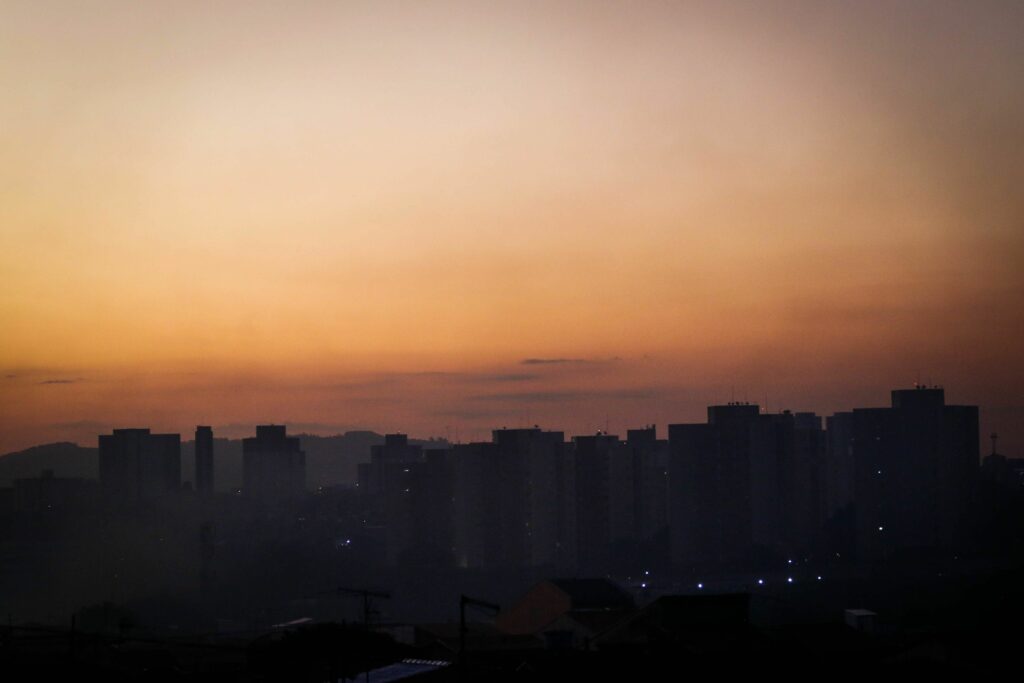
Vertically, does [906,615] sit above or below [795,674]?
below

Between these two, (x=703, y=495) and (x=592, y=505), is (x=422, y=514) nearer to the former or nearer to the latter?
(x=592, y=505)

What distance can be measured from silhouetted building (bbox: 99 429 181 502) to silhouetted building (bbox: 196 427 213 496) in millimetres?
4100

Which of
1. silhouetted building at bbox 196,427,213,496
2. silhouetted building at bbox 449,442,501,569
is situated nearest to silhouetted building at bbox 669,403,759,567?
silhouetted building at bbox 449,442,501,569

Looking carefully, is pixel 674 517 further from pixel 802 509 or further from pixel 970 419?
pixel 970 419

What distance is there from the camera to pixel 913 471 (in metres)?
66.4

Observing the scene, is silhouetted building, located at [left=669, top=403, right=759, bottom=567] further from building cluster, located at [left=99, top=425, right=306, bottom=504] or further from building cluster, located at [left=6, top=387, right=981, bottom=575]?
building cluster, located at [left=99, top=425, right=306, bottom=504]

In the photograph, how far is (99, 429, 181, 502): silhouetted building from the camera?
255 ft

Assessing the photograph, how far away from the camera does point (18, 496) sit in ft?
228

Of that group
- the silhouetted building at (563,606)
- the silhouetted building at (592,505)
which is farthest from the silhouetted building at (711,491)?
the silhouetted building at (563,606)

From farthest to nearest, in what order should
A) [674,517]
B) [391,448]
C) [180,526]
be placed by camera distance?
1. [391,448]
2. [180,526]
3. [674,517]

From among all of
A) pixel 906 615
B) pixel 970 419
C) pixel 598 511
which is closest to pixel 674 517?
pixel 598 511

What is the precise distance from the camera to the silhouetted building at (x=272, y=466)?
95.7 meters

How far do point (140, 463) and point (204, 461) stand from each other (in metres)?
9.30

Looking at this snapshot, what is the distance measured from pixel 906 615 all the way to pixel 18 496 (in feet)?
162
